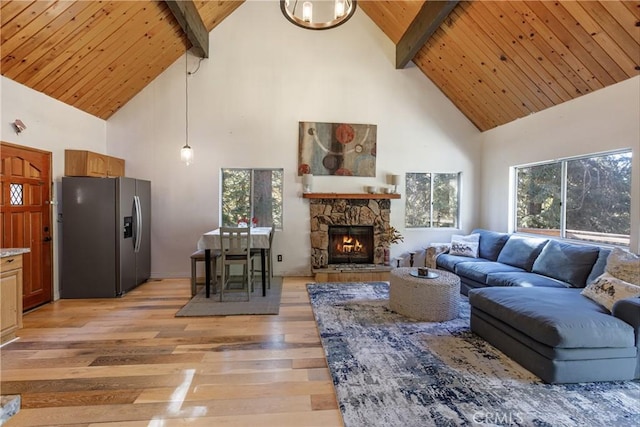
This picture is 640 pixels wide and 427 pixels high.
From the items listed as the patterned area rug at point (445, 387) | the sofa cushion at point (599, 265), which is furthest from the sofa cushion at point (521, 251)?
the patterned area rug at point (445, 387)

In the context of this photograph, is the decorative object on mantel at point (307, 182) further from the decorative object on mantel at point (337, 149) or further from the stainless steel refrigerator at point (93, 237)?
the stainless steel refrigerator at point (93, 237)

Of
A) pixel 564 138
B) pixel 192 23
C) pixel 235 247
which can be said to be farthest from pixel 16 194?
pixel 564 138

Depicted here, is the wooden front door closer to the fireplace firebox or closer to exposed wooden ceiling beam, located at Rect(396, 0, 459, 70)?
the fireplace firebox

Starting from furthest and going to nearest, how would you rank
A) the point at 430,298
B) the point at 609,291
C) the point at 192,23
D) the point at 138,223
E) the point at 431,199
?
the point at 431,199 → the point at 138,223 → the point at 192,23 → the point at 430,298 → the point at 609,291

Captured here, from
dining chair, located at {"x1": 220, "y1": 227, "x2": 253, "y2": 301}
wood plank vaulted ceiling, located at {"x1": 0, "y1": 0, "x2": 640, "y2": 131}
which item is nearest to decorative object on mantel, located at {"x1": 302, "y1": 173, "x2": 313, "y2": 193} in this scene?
dining chair, located at {"x1": 220, "y1": 227, "x2": 253, "y2": 301}

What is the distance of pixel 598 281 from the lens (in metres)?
2.72

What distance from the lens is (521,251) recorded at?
4.12 meters

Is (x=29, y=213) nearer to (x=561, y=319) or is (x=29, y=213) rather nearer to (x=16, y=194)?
(x=16, y=194)

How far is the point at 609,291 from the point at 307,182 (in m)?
4.01

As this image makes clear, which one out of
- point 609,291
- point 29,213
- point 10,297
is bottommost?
point 10,297

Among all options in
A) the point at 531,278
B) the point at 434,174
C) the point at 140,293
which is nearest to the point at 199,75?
the point at 140,293

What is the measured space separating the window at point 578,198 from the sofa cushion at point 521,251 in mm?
526

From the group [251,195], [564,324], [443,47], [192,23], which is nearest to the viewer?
[564,324]

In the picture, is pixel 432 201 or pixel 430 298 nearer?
pixel 430 298
